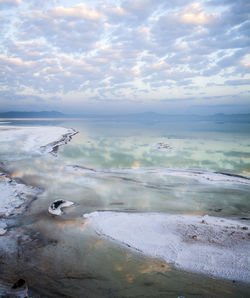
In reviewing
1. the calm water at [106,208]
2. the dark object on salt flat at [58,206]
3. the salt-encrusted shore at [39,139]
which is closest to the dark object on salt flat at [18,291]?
the calm water at [106,208]

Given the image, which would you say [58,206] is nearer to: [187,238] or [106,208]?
[106,208]

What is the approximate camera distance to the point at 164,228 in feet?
28.9

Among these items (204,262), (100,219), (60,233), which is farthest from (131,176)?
(204,262)

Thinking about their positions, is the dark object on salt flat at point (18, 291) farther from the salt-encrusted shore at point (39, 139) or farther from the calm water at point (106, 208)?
the salt-encrusted shore at point (39, 139)

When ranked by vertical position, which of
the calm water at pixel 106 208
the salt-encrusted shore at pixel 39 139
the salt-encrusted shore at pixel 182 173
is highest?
the salt-encrusted shore at pixel 39 139

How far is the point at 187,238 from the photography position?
26.6 ft

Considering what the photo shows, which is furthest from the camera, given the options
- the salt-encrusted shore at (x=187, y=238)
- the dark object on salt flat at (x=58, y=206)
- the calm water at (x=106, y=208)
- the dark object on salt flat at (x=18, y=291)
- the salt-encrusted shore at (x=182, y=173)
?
the salt-encrusted shore at (x=182, y=173)

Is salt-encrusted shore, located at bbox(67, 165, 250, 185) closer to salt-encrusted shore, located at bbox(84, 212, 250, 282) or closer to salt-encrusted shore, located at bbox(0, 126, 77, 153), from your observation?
salt-encrusted shore, located at bbox(84, 212, 250, 282)

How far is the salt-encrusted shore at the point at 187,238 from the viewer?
6.71 meters

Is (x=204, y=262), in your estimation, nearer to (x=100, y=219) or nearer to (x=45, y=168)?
(x=100, y=219)

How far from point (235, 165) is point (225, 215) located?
12.0 metres

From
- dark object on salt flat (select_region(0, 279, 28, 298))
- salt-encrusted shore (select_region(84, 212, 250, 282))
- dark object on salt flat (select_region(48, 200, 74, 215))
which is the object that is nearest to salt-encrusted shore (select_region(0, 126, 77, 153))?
dark object on salt flat (select_region(48, 200, 74, 215))

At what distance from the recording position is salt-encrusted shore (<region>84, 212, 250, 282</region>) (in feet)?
22.0

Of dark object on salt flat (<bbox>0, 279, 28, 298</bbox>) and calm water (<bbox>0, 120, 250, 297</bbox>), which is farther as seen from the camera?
calm water (<bbox>0, 120, 250, 297</bbox>)
